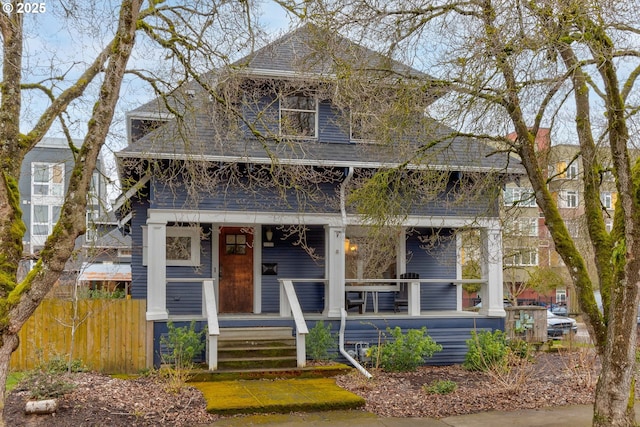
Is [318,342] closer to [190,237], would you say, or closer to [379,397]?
[379,397]

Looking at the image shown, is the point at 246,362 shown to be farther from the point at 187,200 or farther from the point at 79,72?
the point at 79,72

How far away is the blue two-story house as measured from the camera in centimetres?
905

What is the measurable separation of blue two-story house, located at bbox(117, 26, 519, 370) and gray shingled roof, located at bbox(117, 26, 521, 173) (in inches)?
1.8

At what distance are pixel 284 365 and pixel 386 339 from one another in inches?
93.2

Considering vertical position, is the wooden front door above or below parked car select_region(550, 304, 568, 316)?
above

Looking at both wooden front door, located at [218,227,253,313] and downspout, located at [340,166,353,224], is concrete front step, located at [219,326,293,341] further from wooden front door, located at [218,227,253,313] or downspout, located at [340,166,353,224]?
downspout, located at [340,166,353,224]

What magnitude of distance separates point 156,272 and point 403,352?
4634mm

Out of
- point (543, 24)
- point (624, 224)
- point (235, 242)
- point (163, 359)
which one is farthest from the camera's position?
point (235, 242)

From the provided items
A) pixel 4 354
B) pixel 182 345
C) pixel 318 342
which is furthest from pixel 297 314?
pixel 4 354

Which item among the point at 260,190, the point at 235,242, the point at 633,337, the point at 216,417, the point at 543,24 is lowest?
the point at 216,417

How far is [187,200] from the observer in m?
10.9

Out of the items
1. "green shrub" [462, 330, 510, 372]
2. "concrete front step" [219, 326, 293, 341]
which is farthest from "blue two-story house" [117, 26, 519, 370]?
"green shrub" [462, 330, 510, 372]

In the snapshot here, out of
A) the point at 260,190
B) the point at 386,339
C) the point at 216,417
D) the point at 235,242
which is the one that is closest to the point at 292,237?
the point at 235,242

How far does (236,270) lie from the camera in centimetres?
1334
